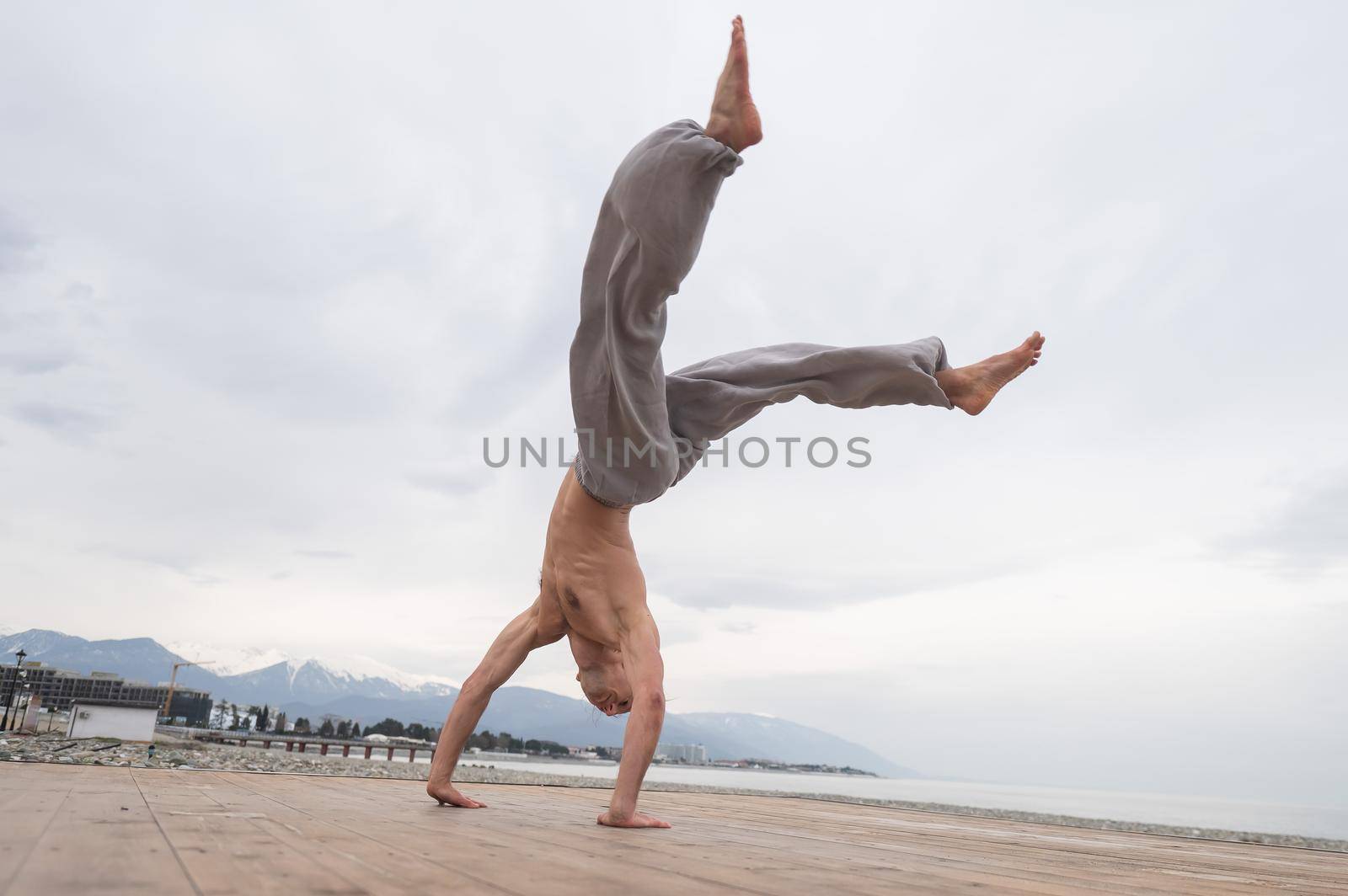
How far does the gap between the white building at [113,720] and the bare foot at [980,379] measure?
31.0 m

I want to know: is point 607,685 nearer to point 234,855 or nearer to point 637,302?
point 637,302

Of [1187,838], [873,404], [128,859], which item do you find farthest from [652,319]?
[1187,838]

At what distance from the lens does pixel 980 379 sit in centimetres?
509

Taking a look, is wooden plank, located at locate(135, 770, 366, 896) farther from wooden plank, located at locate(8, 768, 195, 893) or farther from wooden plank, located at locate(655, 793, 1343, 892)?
wooden plank, located at locate(655, 793, 1343, 892)

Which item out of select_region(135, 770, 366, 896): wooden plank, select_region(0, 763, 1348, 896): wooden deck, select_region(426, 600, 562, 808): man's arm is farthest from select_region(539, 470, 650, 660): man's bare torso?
select_region(135, 770, 366, 896): wooden plank

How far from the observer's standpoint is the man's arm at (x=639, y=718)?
3963mm

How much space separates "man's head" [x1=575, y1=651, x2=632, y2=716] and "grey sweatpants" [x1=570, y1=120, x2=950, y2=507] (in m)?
1.02

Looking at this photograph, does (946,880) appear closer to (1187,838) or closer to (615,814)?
(615,814)

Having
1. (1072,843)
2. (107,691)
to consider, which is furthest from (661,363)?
(107,691)

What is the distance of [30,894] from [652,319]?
10.2 ft

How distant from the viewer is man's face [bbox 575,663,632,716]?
185 inches

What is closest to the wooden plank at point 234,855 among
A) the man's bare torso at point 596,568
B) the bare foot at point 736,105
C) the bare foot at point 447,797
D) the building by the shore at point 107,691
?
the bare foot at point 447,797

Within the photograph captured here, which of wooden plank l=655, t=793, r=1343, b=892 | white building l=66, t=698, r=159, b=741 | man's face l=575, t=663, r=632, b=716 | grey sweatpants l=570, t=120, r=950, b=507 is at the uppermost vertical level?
grey sweatpants l=570, t=120, r=950, b=507

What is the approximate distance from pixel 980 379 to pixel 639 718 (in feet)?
9.89
